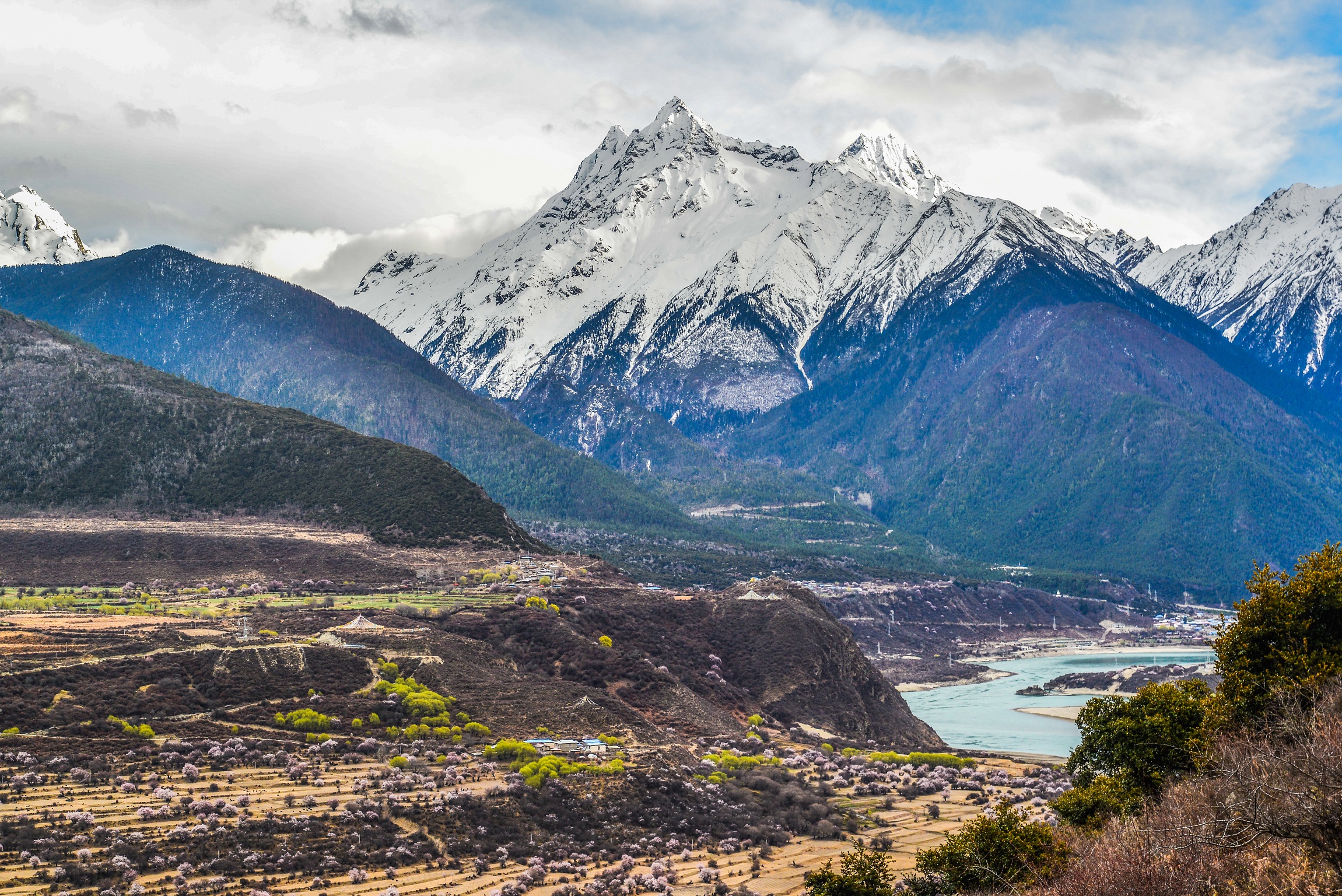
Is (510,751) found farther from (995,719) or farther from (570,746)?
(995,719)

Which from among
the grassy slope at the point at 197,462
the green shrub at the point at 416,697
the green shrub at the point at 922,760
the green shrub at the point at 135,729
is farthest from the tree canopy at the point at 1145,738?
the grassy slope at the point at 197,462

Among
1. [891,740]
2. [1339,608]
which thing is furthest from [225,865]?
[891,740]

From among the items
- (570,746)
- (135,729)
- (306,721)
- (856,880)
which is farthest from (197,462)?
(856,880)

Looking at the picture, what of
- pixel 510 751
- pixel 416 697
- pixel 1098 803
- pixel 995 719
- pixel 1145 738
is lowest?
pixel 995 719

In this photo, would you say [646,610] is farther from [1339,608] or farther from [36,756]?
[1339,608]

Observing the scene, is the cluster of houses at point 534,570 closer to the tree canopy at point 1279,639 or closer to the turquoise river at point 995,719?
the turquoise river at point 995,719

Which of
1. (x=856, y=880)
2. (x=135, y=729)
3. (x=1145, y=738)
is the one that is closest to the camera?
(x=856, y=880)
